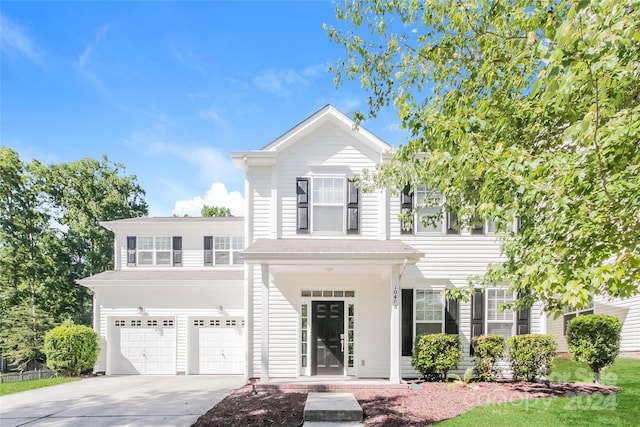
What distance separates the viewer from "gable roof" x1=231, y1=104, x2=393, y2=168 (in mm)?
10984

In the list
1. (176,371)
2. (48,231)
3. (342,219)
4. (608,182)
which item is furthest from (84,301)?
(608,182)

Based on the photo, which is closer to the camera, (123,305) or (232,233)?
(123,305)

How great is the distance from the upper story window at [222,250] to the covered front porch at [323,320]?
429 centimetres

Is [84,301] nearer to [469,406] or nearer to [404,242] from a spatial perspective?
[404,242]

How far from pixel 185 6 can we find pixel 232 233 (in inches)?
358

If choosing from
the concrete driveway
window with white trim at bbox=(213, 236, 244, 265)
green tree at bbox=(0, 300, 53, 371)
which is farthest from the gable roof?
green tree at bbox=(0, 300, 53, 371)

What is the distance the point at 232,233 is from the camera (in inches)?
601

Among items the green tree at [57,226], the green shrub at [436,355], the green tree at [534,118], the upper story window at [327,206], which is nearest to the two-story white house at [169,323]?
the upper story window at [327,206]

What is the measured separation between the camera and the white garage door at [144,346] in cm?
1334

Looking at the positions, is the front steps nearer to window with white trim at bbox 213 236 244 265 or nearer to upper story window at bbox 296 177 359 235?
upper story window at bbox 296 177 359 235

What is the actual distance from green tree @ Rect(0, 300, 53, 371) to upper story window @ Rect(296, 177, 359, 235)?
1439 centimetres

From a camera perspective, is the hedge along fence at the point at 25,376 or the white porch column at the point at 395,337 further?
the hedge along fence at the point at 25,376

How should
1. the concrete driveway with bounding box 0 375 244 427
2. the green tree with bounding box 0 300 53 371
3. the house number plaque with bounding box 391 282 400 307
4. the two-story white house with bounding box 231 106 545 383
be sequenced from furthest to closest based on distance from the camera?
the green tree with bounding box 0 300 53 371 < the two-story white house with bounding box 231 106 545 383 < the house number plaque with bounding box 391 282 400 307 < the concrete driveway with bounding box 0 375 244 427

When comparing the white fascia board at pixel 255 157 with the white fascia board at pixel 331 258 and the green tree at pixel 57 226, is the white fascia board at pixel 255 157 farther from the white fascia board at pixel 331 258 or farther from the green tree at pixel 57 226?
the green tree at pixel 57 226
